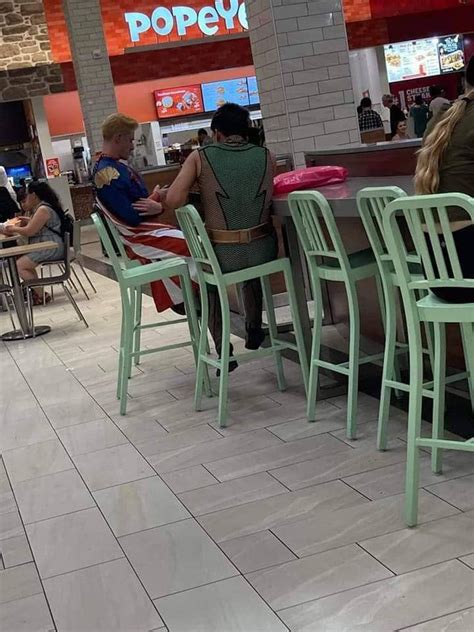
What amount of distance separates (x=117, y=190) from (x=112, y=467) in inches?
61.8

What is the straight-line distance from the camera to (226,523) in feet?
10.2

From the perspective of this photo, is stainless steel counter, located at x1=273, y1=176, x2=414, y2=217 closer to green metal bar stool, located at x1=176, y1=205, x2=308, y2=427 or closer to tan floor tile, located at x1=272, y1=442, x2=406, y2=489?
green metal bar stool, located at x1=176, y1=205, x2=308, y2=427

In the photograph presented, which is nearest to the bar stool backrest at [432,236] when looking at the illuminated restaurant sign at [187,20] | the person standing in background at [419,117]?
the person standing in background at [419,117]

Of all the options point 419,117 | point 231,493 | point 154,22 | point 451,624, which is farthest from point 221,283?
point 154,22

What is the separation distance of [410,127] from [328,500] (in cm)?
995

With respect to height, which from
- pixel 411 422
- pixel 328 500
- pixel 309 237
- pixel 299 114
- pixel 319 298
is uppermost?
pixel 299 114

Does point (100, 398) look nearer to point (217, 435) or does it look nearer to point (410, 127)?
point (217, 435)

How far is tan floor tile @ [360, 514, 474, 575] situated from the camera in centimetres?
262

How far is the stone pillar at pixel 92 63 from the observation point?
511 inches

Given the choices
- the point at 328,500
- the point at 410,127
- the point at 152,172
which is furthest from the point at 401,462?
the point at 410,127

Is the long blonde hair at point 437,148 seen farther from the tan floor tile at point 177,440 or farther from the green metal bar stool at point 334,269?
the tan floor tile at point 177,440

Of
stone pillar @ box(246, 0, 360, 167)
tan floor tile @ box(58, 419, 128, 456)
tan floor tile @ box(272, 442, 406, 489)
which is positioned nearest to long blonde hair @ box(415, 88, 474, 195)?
tan floor tile @ box(272, 442, 406, 489)

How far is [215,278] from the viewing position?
418 cm

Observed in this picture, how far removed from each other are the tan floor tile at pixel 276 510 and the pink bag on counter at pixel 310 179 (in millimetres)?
1599
